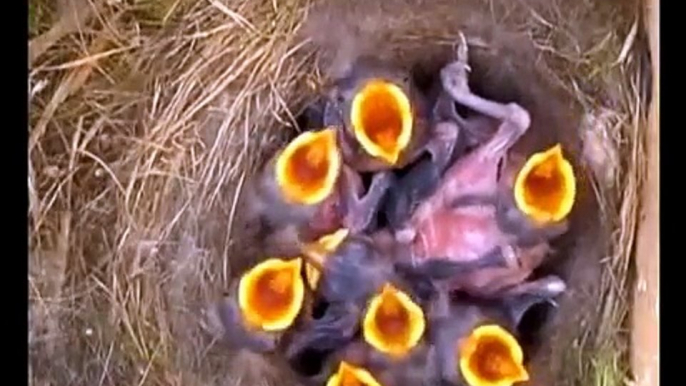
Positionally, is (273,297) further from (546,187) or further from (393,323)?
(546,187)

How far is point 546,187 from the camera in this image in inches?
33.7

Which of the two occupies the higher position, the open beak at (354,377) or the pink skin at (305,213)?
the pink skin at (305,213)

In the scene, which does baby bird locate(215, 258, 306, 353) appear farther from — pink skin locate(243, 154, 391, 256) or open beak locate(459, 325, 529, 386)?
open beak locate(459, 325, 529, 386)

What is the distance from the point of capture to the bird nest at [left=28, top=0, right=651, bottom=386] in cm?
85

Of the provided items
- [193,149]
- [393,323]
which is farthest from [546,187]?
[193,149]

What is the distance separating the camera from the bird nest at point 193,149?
85 centimetres

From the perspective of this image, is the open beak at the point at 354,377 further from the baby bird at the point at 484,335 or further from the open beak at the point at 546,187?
the open beak at the point at 546,187

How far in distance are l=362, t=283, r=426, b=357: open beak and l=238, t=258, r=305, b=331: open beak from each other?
58 mm

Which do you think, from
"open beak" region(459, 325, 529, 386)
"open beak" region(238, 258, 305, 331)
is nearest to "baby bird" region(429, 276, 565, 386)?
"open beak" region(459, 325, 529, 386)

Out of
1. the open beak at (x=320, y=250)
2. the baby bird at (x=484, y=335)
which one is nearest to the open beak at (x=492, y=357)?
the baby bird at (x=484, y=335)

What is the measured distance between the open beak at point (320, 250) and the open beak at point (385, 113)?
2.7 inches

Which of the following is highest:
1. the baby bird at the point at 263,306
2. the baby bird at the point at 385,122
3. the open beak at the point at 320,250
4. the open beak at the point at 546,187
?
the baby bird at the point at 385,122

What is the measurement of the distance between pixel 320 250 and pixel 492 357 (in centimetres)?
16
